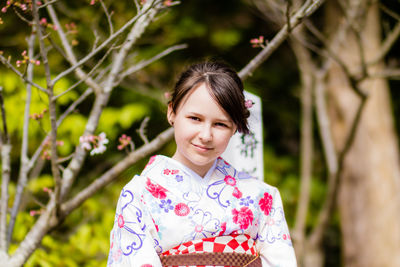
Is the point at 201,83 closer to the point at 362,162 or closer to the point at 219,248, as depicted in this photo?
the point at 219,248

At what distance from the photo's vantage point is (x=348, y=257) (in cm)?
382

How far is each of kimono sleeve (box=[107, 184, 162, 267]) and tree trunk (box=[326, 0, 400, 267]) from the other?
279cm

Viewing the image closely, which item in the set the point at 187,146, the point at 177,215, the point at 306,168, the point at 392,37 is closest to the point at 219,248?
the point at 177,215

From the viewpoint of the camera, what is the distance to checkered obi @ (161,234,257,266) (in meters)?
1.34

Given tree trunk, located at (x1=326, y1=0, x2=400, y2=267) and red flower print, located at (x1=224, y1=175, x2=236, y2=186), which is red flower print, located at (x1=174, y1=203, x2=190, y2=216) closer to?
red flower print, located at (x1=224, y1=175, x2=236, y2=186)

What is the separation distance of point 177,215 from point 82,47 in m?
2.90

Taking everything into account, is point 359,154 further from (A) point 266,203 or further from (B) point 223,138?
(B) point 223,138

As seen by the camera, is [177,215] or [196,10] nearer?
[177,215]

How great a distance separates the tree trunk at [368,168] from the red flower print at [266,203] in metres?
2.41

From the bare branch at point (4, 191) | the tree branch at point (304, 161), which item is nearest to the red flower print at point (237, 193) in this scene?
the bare branch at point (4, 191)

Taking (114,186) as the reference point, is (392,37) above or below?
above

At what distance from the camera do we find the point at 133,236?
4.28 feet

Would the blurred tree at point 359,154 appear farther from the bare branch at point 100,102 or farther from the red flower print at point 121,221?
the red flower print at point 121,221

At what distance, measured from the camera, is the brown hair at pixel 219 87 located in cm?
136
